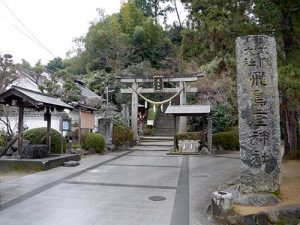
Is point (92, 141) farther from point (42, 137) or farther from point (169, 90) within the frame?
point (169, 90)

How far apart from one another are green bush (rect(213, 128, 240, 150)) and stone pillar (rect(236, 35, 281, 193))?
548 inches

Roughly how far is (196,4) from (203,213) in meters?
7.67

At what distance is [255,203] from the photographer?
20.1 feet

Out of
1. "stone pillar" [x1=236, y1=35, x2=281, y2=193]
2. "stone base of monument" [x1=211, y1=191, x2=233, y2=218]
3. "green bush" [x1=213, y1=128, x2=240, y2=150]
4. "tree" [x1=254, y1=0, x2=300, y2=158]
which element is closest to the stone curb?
"stone base of monument" [x1=211, y1=191, x2=233, y2=218]

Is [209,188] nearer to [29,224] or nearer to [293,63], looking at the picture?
[293,63]

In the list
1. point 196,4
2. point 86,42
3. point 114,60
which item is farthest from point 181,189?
point 86,42

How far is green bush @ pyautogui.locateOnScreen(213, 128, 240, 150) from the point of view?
66.3 feet

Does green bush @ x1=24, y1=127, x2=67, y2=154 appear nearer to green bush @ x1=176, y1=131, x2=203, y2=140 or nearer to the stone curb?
green bush @ x1=176, y1=131, x2=203, y2=140

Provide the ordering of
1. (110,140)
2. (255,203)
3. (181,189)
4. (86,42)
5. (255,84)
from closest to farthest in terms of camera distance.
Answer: (255,203) < (255,84) < (181,189) < (110,140) < (86,42)

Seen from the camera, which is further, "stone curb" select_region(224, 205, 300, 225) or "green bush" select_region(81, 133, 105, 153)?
"green bush" select_region(81, 133, 105, 153)

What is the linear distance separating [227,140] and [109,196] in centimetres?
1401

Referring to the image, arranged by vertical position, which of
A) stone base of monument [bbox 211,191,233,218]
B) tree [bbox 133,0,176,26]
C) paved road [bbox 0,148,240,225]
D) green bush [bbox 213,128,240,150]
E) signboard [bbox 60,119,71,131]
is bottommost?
paved road [bbox 0,148,240,225]

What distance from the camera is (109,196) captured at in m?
7.49

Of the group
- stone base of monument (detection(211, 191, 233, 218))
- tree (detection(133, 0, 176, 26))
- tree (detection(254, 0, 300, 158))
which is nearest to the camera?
stone base of monument (detection(211, 191, 233, 218))
